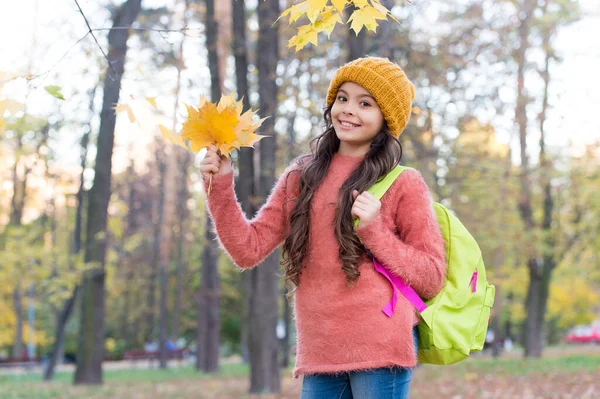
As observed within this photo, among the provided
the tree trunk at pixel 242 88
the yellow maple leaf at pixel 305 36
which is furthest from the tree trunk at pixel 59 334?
the yellow maple leaf at pixel 305 36

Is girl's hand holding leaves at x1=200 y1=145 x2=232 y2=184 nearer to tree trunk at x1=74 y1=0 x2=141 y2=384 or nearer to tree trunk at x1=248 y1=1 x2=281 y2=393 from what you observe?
tree trunk at x1=248 y1=1 x2=281 y2=393

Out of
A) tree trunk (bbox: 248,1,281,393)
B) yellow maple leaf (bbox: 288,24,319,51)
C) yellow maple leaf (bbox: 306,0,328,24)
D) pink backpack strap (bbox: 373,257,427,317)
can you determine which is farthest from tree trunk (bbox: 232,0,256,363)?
pink backpack strap (bbox: 373,257,427,317)

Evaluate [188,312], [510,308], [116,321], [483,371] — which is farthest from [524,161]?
[116,321]

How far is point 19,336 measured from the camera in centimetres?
2914

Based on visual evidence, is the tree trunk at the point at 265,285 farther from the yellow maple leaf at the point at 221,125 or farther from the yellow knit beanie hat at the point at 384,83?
the yellow maple leaf at the point at 221,125

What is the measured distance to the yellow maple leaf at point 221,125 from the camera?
8.42 feet

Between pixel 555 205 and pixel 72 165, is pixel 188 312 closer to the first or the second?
pixel 72 165

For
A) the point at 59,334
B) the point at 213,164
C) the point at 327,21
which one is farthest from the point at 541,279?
the point at 213,164

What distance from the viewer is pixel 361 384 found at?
101 inches

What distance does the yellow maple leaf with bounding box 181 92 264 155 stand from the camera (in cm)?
257

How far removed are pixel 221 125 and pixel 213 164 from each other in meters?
0.14

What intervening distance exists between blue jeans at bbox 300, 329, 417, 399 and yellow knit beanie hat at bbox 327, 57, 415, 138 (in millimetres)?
813

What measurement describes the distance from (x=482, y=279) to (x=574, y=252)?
78.8ft

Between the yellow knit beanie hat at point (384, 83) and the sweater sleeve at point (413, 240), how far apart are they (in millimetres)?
232
